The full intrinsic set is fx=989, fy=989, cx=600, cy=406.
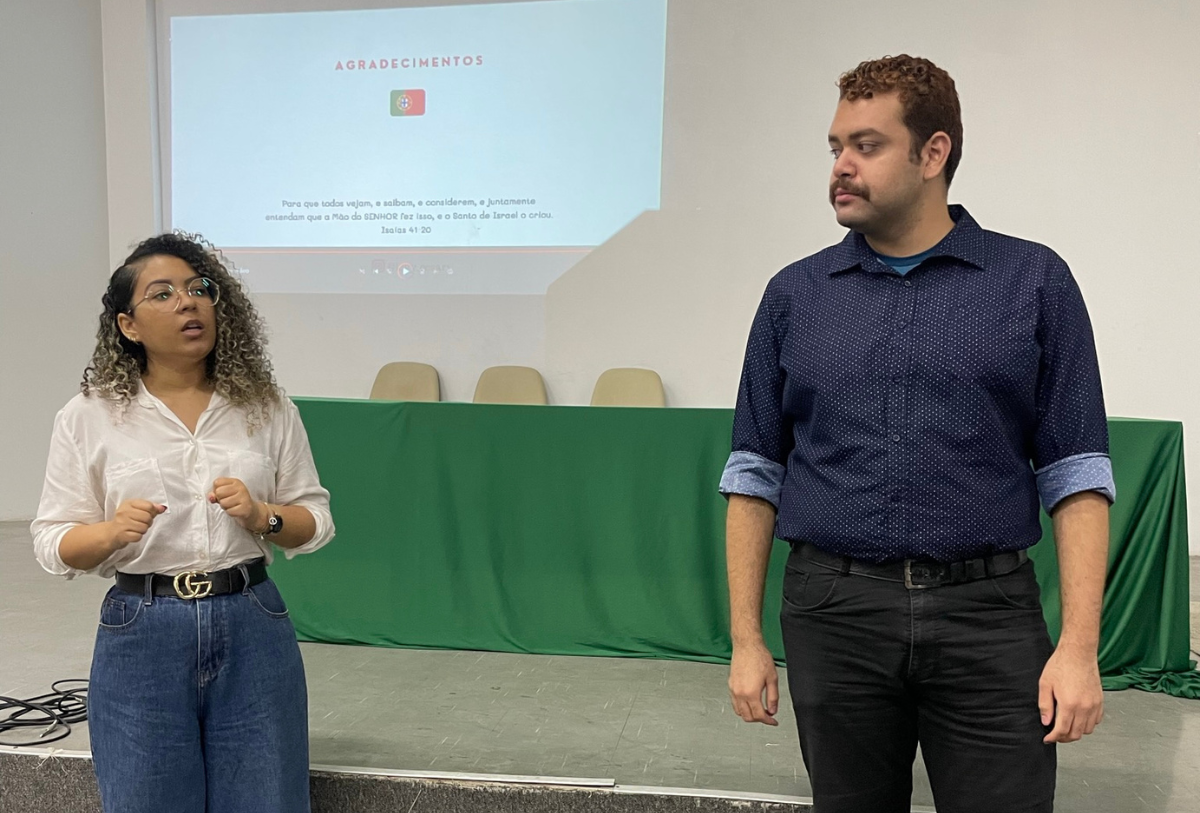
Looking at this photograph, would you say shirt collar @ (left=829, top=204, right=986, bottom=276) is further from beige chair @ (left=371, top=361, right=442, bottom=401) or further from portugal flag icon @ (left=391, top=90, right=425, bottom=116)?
portugal flag icon @ (left=391, top=90, right=425, bottom=116)

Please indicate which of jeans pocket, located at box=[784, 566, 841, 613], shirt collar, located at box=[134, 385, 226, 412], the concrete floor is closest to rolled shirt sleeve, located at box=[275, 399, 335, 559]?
shirt collar, located at box=[134, 385, 226, 412]

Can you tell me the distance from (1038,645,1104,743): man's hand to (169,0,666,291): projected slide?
3904 mm

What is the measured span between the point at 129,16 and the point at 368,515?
12.1 ft

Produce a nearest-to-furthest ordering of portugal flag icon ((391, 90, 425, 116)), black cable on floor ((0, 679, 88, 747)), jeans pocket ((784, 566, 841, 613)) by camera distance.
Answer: jeans pocket ((784, 566, 841, 613))
black cable on floor ((0, 679, 88, 747))
portugal flag icon ((391, 90, 425, 116))

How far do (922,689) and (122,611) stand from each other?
117 centimetres

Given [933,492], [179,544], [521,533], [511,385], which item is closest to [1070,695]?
[933,492]

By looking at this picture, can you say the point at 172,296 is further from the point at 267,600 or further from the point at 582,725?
the point at 582,725

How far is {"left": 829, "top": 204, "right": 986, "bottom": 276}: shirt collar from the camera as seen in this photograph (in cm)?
126

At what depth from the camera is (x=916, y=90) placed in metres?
1.22

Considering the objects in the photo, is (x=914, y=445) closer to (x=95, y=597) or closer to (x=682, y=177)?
(x=95, y=597)

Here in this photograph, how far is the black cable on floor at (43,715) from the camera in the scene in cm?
224

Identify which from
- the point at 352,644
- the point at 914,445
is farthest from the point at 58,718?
the point at 914,445

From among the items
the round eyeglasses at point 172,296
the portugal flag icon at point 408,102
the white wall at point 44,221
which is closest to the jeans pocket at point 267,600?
the round eyeglasses at point 172,296

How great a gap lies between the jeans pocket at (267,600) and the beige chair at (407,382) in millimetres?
3432
